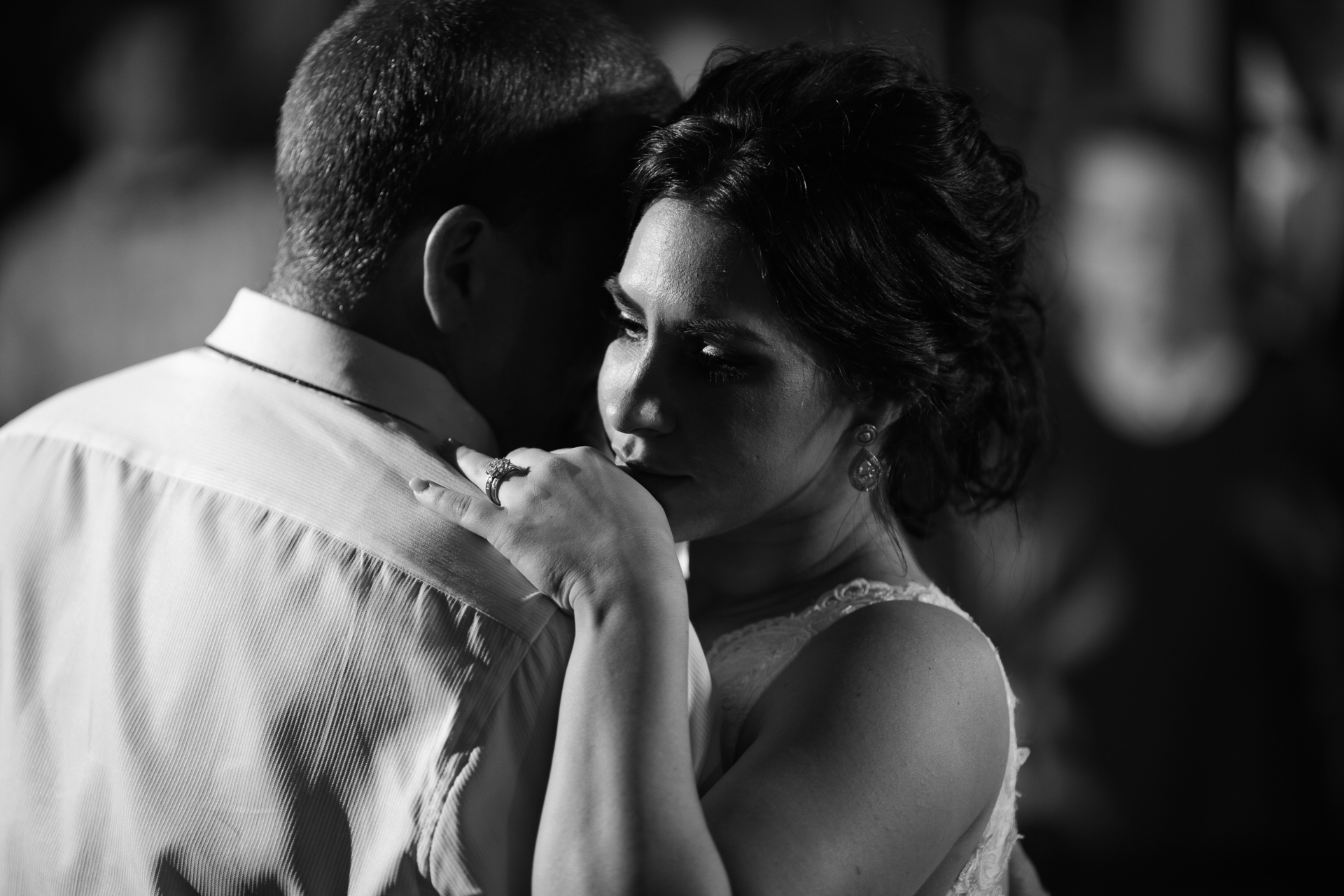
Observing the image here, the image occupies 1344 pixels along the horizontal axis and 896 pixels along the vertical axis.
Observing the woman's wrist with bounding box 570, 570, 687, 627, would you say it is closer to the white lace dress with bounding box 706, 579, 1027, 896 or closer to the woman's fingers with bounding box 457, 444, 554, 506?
the woman's fingers with bounding box 457, 444, 554, 506

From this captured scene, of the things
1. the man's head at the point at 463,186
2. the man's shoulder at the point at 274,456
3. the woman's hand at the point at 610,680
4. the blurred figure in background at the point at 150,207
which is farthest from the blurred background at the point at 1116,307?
the woman's hand at the point at 610,680

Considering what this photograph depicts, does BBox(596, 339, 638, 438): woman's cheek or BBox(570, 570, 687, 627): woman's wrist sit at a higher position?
BBox(596, 339, 638, 438): woman's cheek

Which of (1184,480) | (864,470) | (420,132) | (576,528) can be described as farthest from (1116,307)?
(576,528)

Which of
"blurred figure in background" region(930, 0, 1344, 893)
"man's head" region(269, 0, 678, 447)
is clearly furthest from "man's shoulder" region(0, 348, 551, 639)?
"blurred figure in background" region(930, 0, 1344, 893)

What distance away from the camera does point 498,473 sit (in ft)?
3.24

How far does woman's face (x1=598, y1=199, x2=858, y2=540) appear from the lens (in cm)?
107

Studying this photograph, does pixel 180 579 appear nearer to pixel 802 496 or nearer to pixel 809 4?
pixel 802 496

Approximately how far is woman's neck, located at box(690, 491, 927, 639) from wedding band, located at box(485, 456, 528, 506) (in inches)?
13.8

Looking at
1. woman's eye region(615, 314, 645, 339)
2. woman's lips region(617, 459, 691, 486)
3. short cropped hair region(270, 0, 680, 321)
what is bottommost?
woman's lips region(617, 459, 691, 486)

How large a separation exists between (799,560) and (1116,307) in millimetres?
2775

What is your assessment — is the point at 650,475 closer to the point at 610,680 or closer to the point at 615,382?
the point at 615,382

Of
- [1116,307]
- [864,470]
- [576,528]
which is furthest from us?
[1116,307]

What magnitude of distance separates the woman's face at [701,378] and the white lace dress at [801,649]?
0.13 metres

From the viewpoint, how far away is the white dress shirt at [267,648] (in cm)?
84
